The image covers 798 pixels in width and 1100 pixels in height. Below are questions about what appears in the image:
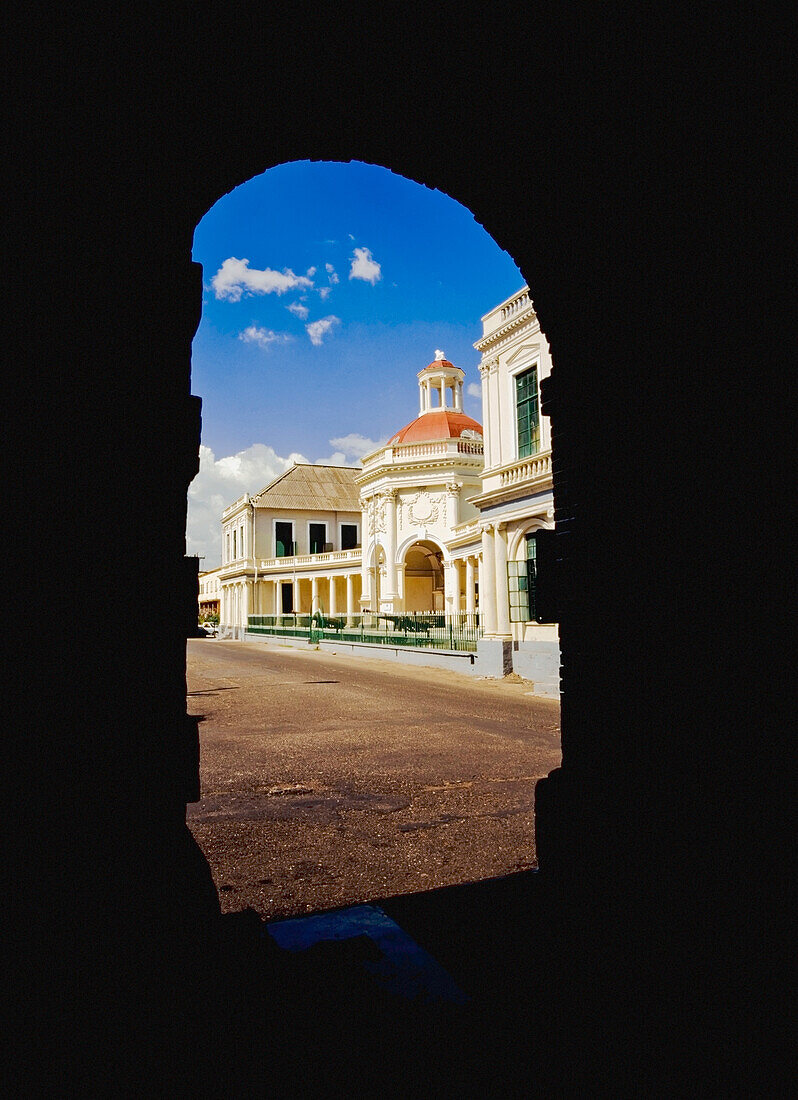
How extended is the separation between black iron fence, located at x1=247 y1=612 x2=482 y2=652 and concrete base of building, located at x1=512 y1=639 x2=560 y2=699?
2.60 metres

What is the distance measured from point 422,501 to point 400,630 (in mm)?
9060

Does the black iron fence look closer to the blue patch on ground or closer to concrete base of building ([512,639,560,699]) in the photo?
concrete base of building ([512,639,560,699])

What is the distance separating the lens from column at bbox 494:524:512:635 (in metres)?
17.0

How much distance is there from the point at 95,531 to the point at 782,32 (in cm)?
337

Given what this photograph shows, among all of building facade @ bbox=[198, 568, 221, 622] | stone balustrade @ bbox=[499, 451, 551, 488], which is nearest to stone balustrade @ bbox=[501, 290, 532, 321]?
stone balustrade @ bbox=[499, 451, 551, 488]

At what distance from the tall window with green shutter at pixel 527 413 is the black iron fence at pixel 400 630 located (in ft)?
Result: 18.0

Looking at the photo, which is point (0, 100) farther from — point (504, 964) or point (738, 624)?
point (504, 964)

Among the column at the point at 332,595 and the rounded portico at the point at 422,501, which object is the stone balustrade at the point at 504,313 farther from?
the column at the point at 332,595

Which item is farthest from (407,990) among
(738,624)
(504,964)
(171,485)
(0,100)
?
(0,100)

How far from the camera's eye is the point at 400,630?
2545 centimetres

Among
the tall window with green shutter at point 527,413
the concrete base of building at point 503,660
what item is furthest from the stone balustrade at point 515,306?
the concrete base of building at point 503,660

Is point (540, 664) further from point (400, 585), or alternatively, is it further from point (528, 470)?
point (400, 585)

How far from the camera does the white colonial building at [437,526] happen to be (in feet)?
52.8

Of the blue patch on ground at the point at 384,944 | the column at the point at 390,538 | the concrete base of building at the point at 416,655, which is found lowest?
the concrete base of building at the point at 416,655
